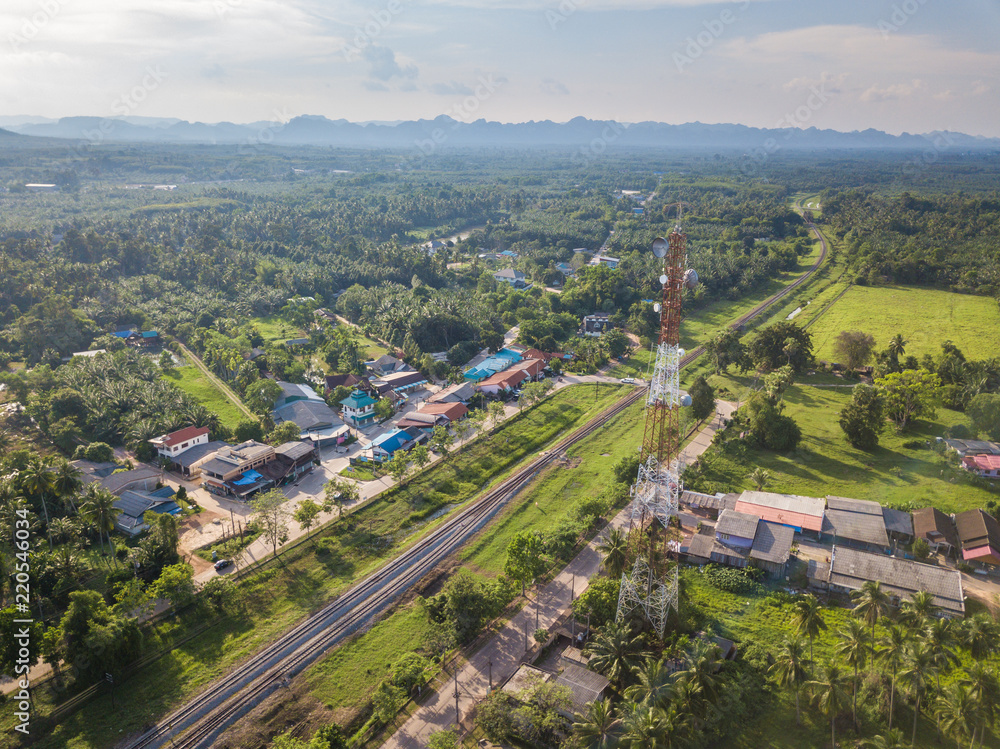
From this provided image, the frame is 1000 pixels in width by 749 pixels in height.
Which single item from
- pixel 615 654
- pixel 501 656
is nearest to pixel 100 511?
pixel 501 656

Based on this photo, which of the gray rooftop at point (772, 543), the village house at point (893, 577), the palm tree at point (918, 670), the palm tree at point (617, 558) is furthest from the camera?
the gray rooftop at point (772, 543)

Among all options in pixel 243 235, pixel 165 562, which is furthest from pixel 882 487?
pixel 243 235

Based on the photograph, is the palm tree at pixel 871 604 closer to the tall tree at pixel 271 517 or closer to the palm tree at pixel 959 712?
the palm tree at pixel 959 712

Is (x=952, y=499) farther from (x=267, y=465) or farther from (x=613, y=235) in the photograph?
(x=613, y=235)

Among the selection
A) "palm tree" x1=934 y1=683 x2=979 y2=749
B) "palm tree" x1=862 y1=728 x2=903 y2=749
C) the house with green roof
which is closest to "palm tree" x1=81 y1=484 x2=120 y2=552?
the house with green roof

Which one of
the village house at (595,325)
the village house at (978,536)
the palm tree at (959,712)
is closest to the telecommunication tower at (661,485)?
the palm tree at (959,712)

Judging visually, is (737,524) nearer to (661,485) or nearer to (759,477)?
(759,477)

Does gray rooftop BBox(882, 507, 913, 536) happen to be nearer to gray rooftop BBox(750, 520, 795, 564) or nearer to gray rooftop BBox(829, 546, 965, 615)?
gray rooftop BBox(829, 546, 965, 615)
